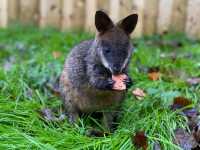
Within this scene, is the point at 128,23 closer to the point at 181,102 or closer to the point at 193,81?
the point at 181,102

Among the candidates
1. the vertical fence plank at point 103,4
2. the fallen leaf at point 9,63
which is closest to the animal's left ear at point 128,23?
the fallen leaf at point 9,63

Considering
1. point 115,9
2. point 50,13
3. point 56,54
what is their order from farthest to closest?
point 50,13, point 115,9, point 56,54

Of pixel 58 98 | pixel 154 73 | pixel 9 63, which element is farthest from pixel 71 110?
pixel 9 63

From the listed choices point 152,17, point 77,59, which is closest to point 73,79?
point 77,59

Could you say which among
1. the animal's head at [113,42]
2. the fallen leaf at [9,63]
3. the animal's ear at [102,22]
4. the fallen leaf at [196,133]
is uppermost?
the animal's ear at [102,22]

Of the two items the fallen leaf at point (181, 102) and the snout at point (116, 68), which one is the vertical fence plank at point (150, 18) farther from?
the snout at point (116, 68)
